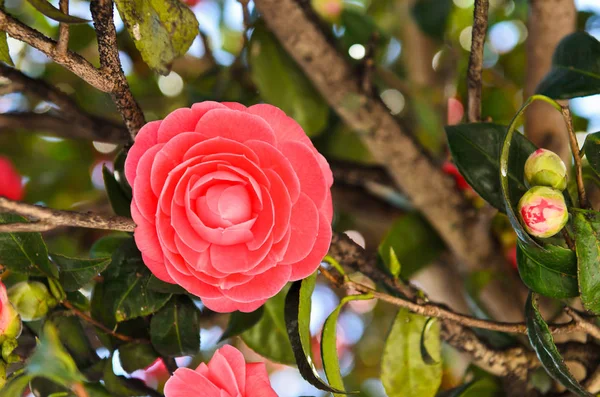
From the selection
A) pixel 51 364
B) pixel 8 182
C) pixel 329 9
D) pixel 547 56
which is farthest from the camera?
pixel 329 9

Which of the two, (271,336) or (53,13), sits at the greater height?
(53,13)

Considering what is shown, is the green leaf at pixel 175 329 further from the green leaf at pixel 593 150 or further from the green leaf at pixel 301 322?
the green leaf at pixel 593 150

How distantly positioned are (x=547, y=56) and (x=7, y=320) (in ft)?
2.15

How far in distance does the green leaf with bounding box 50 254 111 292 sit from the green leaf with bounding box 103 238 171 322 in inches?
0.9

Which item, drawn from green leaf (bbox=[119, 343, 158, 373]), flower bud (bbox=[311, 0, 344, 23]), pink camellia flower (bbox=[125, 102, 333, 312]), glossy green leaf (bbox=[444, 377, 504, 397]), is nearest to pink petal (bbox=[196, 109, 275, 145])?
pink camellia flower (bbox=[125, 102, 333, 312])

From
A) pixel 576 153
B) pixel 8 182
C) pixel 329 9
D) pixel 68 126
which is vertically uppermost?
pixel 576 153

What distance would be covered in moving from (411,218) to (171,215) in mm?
490

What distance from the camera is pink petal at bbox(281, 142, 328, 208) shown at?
0.39 meters

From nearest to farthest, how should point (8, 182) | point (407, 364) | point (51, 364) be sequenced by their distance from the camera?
point (51, 364), point (407, 364), point (8, 182)

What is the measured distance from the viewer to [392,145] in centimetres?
71

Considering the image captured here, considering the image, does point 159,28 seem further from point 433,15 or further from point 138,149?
point 433,15

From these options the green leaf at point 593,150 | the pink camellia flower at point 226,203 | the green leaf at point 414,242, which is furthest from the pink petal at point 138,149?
the green leaf at point 414,242

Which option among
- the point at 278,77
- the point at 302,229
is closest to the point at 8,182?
the point at 278,77

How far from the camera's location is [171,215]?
0.37 meters
